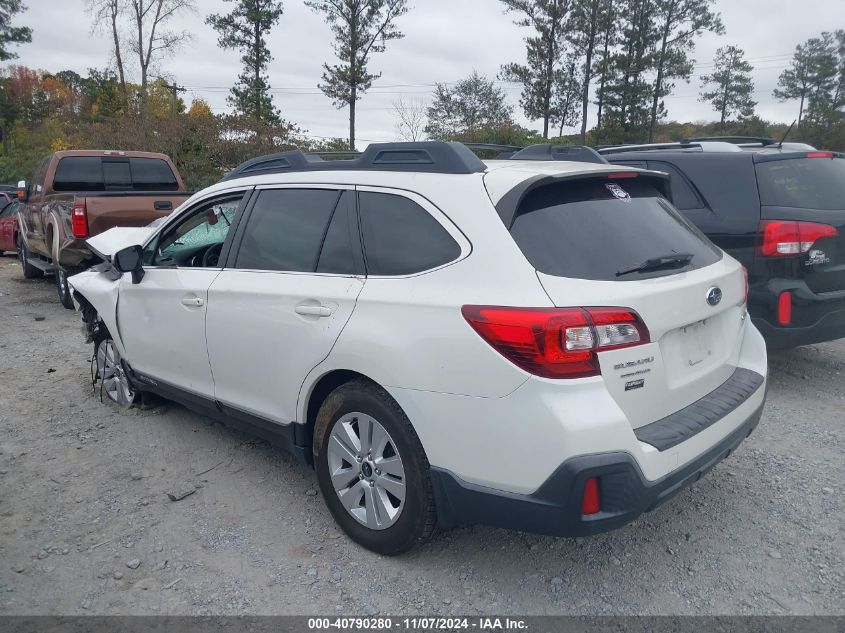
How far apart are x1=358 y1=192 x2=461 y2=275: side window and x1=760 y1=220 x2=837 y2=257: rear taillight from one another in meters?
3.15

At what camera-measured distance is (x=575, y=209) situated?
2889 mm

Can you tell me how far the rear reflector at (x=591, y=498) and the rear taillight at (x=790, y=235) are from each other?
325 centimetres

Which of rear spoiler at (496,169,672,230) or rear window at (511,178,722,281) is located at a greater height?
rear spoiler at (496,169,672,230)

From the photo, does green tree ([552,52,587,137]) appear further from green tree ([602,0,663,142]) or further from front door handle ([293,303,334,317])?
front door handle ([293,303,334,317])

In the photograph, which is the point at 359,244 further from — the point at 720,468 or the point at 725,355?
the point at 720,468

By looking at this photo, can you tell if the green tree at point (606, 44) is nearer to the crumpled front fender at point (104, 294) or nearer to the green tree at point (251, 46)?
the green tree at point (251, 46)

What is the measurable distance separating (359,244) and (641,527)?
6.39 ft

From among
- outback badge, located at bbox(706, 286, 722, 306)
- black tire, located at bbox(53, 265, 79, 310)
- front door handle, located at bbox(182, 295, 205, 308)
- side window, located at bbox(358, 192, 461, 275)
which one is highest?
side window, located at bbox(358, 192, 461, 275)

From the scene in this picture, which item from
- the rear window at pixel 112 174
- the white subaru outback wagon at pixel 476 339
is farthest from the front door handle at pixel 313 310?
the rear window at pixel 112 174

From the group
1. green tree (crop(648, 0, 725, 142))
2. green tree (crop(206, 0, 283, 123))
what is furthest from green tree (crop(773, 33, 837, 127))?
green tree (crop(206, 0, 283, 123))

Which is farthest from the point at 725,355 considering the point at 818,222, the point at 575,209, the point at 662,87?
the point at 662,87

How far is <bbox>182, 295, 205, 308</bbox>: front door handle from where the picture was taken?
391cm

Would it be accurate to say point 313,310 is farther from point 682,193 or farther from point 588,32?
point 588,32

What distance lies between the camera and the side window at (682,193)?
5.37 metres
